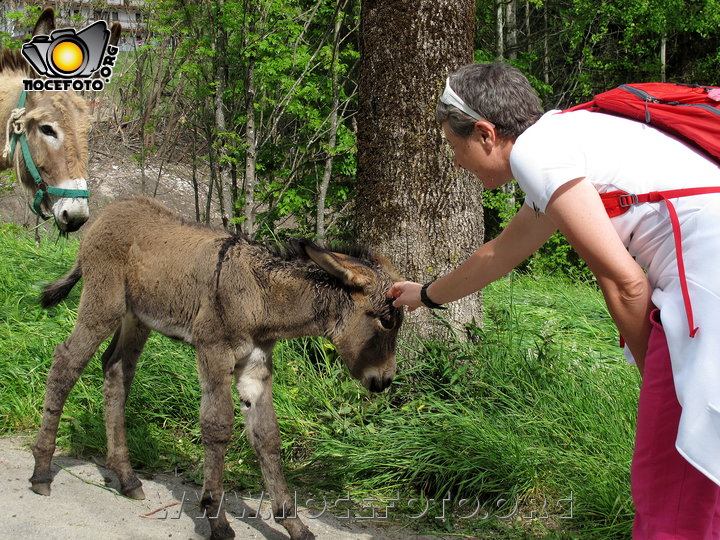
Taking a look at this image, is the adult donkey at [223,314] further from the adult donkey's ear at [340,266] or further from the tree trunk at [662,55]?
the tree trunk at [662,55]

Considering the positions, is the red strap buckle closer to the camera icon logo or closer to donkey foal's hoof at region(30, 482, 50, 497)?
donkey foal's hoof at region(30, 482, 50, 497)

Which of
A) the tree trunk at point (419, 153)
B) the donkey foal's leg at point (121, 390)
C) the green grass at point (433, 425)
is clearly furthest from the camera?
the tree trunk at point (419, 153)

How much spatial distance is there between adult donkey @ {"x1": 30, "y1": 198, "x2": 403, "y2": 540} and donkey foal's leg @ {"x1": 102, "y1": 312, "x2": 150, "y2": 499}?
0.01m

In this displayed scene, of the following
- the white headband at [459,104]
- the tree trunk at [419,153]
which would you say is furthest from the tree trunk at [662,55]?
the white headband at [459,104]

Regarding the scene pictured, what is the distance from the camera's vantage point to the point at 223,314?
3.90m

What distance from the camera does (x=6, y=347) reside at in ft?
19.4

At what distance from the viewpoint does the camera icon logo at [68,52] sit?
597cm

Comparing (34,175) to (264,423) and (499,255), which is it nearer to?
(264,423)

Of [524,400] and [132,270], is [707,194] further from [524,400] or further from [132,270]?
[132,270]

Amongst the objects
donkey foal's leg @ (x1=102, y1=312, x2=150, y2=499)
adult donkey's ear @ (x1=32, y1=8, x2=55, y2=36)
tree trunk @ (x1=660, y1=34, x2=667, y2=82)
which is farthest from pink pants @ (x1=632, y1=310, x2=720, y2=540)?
tree trunk @ (x1=660, y1=34, x2=667, y2=82)

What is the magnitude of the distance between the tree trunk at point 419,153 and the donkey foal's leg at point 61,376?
6.75 feet

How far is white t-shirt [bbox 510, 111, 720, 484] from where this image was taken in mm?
2121

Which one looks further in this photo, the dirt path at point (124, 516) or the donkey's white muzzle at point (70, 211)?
the donkey's white muzzle at point (70, 211)

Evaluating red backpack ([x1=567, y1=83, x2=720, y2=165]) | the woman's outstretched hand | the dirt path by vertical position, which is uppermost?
red backpack ([x1=567, y1=83, x2=720, y2=165])
